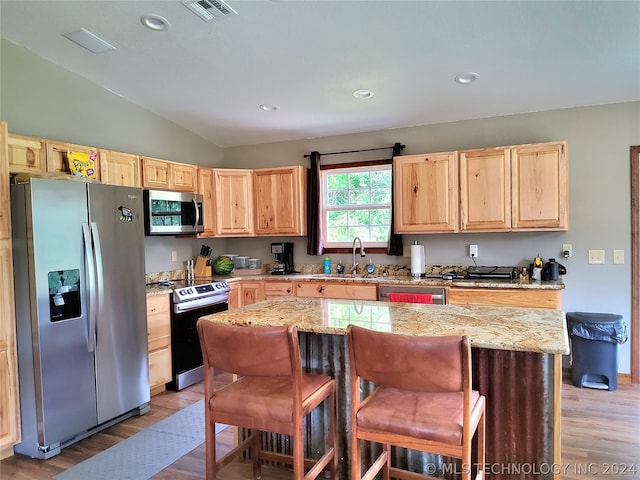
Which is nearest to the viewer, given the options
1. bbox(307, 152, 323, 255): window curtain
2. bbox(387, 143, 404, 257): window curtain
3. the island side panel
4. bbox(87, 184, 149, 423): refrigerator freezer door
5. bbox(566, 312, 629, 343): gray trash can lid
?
the island side panel

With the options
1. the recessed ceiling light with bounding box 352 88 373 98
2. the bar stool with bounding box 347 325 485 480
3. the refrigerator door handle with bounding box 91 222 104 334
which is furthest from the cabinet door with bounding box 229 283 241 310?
the bar stool with bounding box 347 325 485 480

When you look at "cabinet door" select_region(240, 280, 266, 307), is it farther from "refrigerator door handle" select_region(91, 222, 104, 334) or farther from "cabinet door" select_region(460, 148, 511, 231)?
"cabinet door" select_region(460, 148, 511, 231)

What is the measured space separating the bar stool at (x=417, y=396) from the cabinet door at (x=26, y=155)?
2853 millimetres

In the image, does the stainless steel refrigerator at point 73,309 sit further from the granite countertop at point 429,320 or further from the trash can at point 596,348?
the trash can at point 596,348

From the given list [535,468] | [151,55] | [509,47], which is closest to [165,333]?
[151,55]

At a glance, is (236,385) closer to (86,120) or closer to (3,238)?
(3,238)

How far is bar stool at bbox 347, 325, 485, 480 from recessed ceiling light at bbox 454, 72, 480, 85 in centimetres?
259

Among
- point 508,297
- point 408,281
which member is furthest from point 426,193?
point 508,297

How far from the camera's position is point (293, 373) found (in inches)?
67.2

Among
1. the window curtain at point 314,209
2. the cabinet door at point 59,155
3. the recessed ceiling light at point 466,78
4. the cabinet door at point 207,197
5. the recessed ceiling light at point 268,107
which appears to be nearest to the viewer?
the cabinet door at point 59,155

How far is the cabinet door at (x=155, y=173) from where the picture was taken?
13.1ft

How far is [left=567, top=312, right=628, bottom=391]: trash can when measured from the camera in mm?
3445

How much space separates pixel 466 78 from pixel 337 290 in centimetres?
231

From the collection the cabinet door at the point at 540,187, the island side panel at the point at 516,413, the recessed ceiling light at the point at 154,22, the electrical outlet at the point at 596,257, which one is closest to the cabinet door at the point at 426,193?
the cabinet door at the point at 540,187
